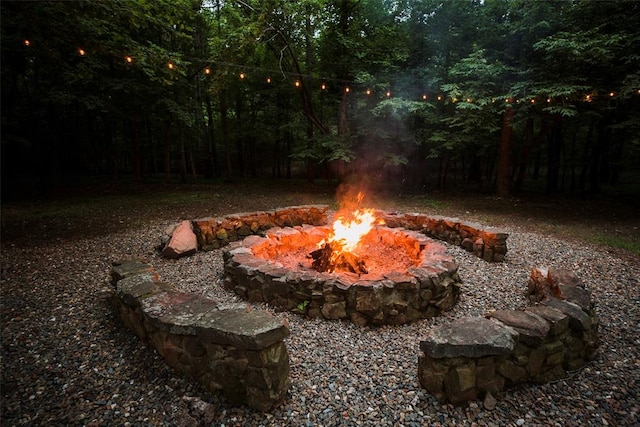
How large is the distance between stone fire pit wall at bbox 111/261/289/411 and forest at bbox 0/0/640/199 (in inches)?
229

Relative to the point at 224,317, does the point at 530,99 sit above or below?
above

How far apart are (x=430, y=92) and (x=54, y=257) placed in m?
15.0

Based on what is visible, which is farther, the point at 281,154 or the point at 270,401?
the point at 281,154

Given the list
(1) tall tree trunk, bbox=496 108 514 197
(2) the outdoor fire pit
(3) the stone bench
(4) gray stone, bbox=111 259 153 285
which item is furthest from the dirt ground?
(3) the stone bench

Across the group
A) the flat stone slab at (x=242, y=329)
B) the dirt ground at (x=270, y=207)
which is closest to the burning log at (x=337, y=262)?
the flat stone slab at (x=242, y=329)

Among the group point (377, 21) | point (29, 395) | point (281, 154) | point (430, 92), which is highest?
point (377, 21)

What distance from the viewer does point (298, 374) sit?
3107 mm

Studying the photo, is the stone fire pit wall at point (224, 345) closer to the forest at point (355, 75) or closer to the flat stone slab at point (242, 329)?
the flat stone slab at point (242, 329)

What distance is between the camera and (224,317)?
2895mm

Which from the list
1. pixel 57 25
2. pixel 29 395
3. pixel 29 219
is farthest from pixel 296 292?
pixel 29 219

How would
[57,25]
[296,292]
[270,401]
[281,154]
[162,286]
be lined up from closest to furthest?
[270,401] → [162,286] → [296,292] → [57,25] → [281,154]

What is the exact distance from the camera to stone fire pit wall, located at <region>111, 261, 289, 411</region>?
2.62 m

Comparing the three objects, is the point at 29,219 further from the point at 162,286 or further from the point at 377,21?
the point at 377,21

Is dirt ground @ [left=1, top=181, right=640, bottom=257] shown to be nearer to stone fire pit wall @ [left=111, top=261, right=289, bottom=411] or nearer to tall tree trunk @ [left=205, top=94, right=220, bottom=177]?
tall tree trunk @ [left=205, top=94, right=220, bottom=177]
